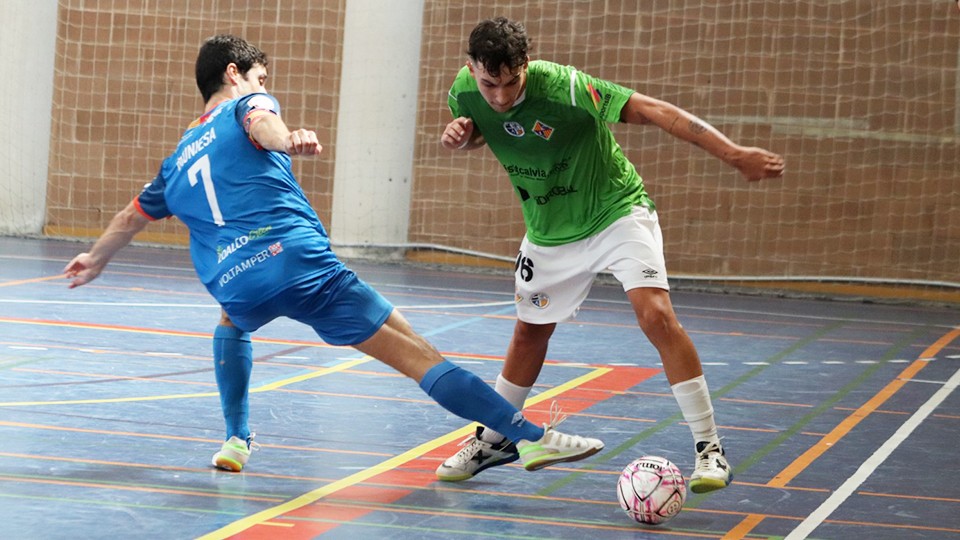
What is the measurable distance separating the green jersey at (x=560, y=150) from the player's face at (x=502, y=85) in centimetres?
4

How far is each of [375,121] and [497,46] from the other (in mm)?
8959

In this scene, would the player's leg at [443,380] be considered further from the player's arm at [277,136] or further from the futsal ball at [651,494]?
the player's arm at [277,136]

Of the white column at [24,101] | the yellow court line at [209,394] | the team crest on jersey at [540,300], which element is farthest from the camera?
the white column at [24,101]

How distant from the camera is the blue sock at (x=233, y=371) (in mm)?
5035

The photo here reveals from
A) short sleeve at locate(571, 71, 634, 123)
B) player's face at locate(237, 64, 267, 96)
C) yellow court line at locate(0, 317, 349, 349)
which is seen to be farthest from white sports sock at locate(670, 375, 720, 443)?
yellow court line at locate(0, 317, 349, 349)

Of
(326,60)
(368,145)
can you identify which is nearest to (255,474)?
(368,145)

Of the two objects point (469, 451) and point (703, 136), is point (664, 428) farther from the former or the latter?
point (703, 136)

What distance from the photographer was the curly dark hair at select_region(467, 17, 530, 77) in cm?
473

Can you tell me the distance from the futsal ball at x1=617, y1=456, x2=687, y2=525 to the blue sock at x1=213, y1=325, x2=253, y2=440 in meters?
1.47

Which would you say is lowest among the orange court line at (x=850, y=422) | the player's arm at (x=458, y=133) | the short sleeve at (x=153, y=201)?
the orange court line at (x=850, y=422)

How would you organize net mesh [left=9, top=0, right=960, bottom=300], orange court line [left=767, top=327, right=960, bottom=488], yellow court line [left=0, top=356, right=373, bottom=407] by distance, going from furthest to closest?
1. net mesh [left=9, top=0, right=960, bottom=300]
2. yellow court line [left=0, top=356, right=373, bottom=407]
3. orange court line [left=767, top=327, right=960, bottom=488]

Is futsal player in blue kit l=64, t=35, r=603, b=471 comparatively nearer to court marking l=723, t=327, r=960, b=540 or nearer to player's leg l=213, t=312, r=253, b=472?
player's leg l=213, t=312, r=253, b=472

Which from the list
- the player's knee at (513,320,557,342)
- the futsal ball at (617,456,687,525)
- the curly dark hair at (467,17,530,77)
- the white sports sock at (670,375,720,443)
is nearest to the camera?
the futsal ball at (617,456,687,525)

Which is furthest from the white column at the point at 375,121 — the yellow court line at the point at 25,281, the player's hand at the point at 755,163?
the player's hand at the point at 755,163
